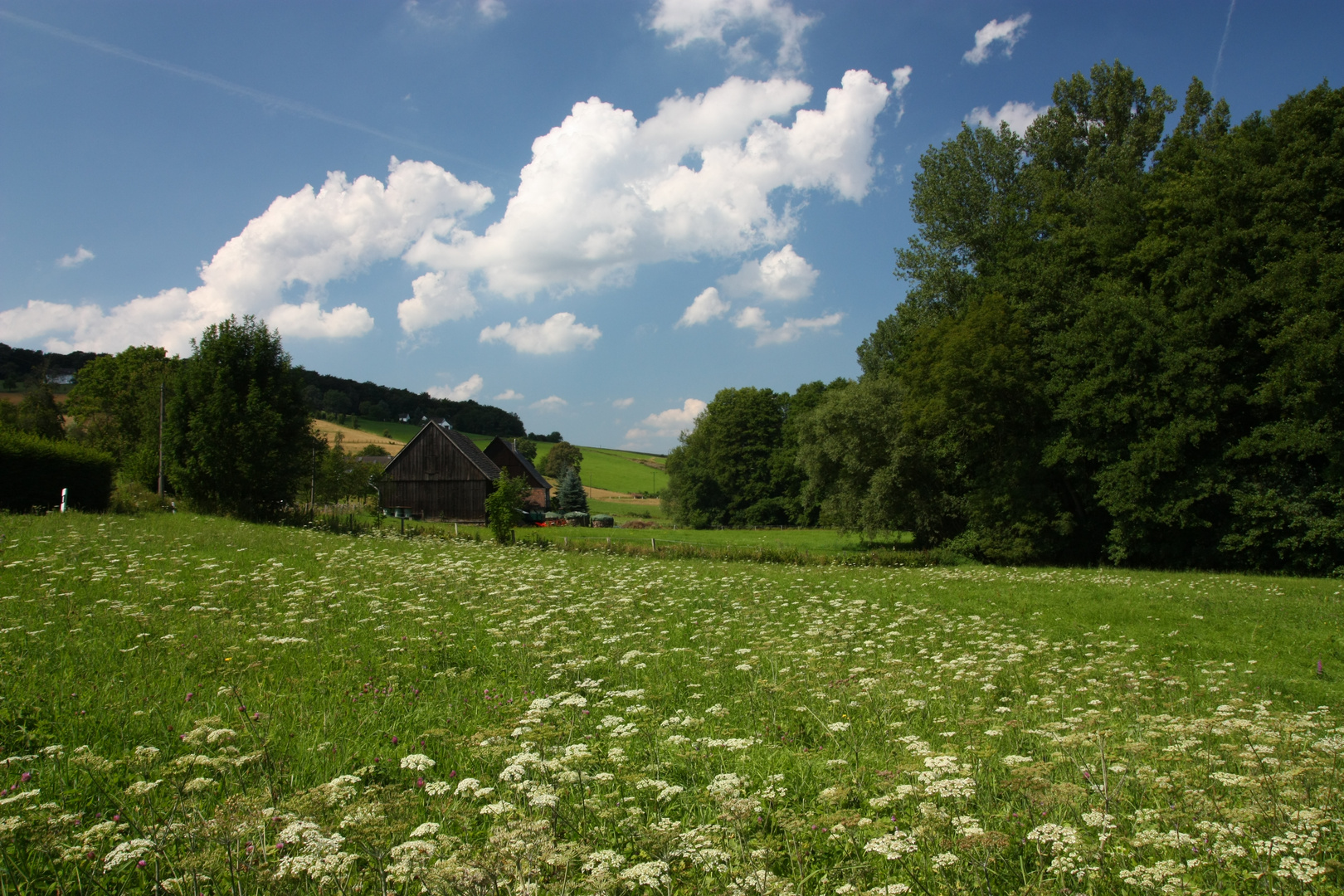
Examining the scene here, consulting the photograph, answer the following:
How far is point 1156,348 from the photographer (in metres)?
29.6

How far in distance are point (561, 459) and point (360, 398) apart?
41742 mm

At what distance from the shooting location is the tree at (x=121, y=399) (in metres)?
49.0

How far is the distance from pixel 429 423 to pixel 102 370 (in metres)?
29.3

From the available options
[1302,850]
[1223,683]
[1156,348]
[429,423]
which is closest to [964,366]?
[1156,348]

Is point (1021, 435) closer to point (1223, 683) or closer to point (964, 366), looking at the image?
point (964, 366)

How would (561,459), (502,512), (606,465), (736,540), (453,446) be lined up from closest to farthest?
(502,512)
(736,540)
(453,446)
(561,459)
(606,465)

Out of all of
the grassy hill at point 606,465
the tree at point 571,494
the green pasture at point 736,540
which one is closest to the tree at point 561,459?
the grassy hill at point 606,465

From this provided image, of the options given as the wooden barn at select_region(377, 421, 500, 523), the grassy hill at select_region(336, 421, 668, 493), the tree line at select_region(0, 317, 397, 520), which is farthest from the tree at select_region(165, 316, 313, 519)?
the grassy hill at select_region(336, 421, 668, 493)

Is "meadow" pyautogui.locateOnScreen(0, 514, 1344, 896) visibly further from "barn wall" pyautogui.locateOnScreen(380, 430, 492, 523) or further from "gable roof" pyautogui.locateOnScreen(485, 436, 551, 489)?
"gable roof" pyautogui.locateOnScreen(485, 436, 551, 489)

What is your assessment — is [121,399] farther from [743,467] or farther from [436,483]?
[743,467]

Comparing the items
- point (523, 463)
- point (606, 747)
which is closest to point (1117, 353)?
point (606, 747)

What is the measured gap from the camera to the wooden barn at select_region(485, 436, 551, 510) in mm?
69062

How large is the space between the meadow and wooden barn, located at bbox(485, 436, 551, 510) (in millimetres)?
57131

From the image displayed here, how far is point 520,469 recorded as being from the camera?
2778 inches
